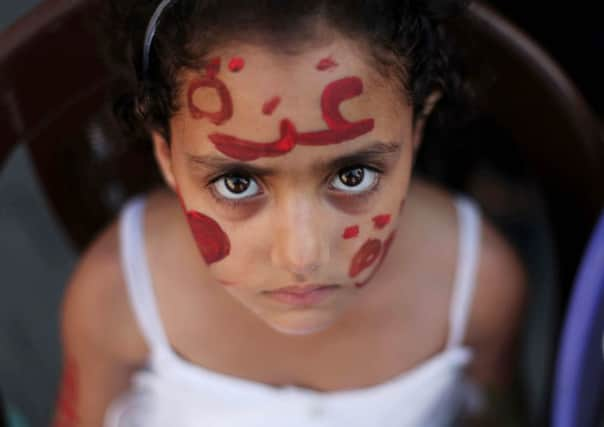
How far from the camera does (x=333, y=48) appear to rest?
0.53 m

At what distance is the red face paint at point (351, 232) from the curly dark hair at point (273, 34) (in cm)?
11

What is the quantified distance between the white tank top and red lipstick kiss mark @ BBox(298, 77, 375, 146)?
0.32 m

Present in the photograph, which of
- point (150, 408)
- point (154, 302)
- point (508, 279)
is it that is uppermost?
point (508, 279)

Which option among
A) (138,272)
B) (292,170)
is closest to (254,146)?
(292,170)

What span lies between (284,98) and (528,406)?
0.69 meters

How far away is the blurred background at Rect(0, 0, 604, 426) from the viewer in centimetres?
96

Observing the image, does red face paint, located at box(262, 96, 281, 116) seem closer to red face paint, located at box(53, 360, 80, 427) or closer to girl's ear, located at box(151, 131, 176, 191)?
girl's ear, located at box(151, 131, 176, 191)

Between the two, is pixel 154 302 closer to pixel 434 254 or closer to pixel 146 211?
pixel 146 211

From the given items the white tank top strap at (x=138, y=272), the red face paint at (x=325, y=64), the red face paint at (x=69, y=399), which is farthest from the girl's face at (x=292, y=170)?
the red face paint at (x=69, y=399)

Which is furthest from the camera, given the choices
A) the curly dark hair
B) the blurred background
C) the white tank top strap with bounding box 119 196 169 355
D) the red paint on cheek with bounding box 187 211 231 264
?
the blurred background

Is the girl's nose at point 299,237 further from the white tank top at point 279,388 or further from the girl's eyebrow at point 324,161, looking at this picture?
the white tank top at point 279,388

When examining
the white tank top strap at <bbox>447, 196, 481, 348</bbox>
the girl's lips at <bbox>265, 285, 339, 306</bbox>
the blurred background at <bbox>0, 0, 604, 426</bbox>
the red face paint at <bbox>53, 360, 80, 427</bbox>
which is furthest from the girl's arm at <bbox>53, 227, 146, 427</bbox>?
the white tank top strap at <bbox>447, 196, 481, 348</bbox>

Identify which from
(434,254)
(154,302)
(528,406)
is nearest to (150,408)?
(154,302)

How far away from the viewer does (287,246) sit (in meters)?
0.58
